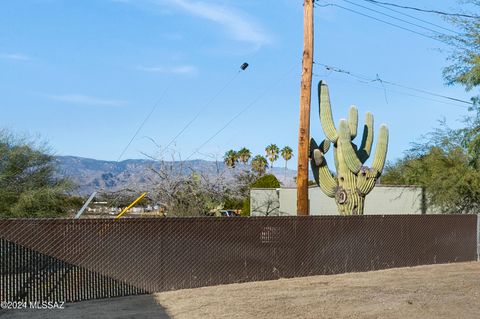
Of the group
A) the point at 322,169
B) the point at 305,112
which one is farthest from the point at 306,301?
the point at 322,169

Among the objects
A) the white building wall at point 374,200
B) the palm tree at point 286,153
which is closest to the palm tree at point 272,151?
the palm tree at point 286,153

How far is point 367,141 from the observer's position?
885 inches

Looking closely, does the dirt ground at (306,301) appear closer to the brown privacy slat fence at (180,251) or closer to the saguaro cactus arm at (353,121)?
the brown privacy slat fence at (180,251)

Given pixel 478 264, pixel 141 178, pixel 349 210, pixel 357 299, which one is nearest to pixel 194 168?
pixel 141 178

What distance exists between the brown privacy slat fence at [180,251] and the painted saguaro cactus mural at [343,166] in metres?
3.50

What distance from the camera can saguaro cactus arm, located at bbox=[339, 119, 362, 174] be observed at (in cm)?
2097

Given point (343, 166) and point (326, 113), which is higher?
point (326, 113)

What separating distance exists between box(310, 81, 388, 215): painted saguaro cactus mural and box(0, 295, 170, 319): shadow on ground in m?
10.8

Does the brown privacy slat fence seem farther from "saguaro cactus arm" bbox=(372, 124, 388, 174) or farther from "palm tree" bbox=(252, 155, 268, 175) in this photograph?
"palm tree" bbox=(252, 155, 268, 175)

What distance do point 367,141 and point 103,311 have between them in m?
14.4

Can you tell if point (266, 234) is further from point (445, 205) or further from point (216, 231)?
point (445, 205)

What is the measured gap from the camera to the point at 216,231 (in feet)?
43.6

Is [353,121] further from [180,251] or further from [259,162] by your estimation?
[259,162]

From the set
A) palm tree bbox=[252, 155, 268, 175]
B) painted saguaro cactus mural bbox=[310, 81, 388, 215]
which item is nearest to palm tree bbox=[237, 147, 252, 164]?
palm tree bbox=[252, 155, 268, 175]
